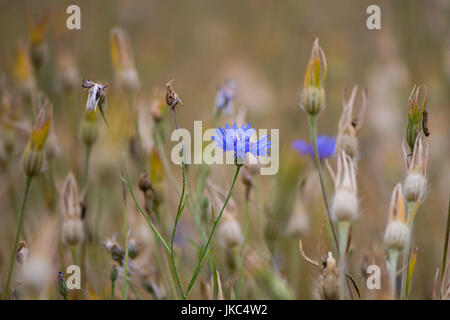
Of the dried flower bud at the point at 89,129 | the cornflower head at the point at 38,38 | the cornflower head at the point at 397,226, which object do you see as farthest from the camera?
the cornflower head at the point at 38,38

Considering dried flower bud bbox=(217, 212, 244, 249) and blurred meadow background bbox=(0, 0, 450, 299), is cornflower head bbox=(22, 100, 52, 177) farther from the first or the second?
dried flower bud bbox=(217, 212, 244, 249)

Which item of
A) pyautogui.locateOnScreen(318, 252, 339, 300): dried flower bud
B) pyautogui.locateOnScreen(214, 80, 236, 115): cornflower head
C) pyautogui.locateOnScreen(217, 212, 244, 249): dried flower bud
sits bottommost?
pyautogui.locateOnScreen(318, 252, 339, 300): dried flower bud

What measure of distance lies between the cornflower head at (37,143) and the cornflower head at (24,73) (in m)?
0.35

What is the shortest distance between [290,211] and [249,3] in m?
1.65

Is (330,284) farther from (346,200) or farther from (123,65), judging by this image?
(123,65)

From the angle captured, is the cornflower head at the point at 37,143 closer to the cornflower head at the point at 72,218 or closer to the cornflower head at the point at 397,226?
the cornflower head at the point at 72,218

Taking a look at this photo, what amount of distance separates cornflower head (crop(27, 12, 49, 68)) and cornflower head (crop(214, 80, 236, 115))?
41 centimetres

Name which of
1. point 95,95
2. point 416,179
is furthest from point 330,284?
point 95,95

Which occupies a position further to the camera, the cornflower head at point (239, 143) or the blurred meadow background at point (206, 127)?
the blurred meadow background at point (206, 127)

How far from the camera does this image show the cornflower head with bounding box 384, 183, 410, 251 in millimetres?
603

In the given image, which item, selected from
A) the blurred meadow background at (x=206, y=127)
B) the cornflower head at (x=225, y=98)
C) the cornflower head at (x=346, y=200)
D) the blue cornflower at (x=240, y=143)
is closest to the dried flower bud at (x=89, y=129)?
the blurred meadow background at (x=206, y=127)

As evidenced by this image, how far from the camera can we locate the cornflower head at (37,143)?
75 centimetres

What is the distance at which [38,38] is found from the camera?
3.47 ft

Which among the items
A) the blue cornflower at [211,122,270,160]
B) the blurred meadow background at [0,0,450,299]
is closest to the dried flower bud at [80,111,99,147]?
the blurred meadow background at [0,0,450,299]
